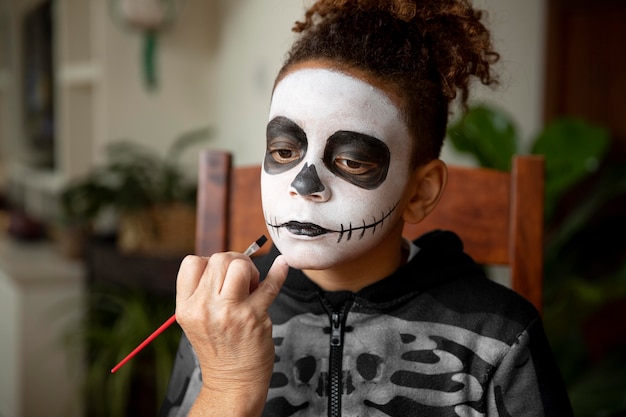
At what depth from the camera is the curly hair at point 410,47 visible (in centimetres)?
60

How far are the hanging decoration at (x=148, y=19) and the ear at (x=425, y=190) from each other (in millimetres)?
1628

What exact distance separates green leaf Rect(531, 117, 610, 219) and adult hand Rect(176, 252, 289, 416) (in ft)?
3.26

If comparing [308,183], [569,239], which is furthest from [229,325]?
[569,239]

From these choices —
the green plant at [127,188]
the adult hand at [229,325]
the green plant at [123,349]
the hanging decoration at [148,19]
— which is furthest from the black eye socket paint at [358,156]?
the hanging decoration at [148,19]

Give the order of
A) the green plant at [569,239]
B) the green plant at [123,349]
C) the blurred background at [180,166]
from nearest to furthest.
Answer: the green plant at [569,239] < the blurred background at [180,166] < the green plant at [123,349]

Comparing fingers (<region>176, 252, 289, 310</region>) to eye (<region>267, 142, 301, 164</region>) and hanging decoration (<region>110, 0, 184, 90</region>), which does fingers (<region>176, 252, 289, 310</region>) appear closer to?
eye (<region>267, 142, 301, 164</region>)

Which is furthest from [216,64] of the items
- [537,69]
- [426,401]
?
[426,401]

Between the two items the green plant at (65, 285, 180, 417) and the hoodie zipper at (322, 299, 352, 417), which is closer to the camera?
the hoodie zipper at (322, 299, 352, 417)

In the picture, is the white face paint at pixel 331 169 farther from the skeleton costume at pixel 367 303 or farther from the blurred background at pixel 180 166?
the blurred background at pixel 180 166

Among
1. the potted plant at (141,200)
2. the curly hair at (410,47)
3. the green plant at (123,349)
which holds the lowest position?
the green plant at (123,349)

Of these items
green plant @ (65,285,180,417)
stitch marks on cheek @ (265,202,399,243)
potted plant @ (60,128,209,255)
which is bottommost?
green plant @ (65,285,180,417)

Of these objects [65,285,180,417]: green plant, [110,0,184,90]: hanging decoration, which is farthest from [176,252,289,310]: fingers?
[110,0,184,90]: hanging decoration

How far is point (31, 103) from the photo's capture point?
123 inches

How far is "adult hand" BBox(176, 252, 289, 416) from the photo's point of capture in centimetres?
56
